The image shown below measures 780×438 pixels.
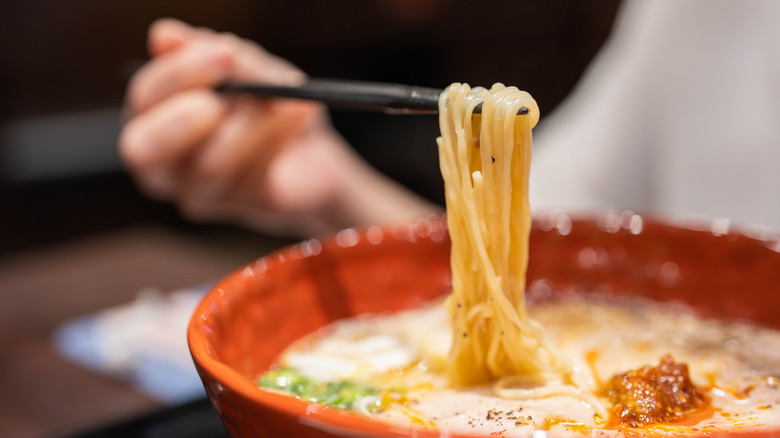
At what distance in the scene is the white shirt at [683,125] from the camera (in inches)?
88.3

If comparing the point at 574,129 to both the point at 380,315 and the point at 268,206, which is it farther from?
the point at 380,315

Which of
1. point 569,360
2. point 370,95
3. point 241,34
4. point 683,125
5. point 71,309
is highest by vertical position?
point 241,34

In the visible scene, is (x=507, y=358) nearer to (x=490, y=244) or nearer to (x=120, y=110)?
→ (x=490, y=244)

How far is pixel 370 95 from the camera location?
41.6 inches

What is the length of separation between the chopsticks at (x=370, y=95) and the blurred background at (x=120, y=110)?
92 cm

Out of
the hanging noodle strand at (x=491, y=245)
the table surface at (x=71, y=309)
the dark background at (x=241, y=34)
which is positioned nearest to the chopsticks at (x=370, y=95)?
the hanging noodle strand at (x=491, y=245)

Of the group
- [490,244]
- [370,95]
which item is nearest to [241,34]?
[370,95]

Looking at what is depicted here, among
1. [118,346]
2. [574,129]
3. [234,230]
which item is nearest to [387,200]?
[574,129]

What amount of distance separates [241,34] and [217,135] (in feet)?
10.7

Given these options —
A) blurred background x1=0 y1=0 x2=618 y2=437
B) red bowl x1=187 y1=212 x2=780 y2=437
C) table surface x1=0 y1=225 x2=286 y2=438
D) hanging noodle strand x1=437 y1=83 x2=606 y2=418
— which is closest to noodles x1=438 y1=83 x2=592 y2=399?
hanging noodle strand x1=437 y1=83 x2=606 y2=418

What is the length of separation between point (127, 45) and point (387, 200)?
2.78m

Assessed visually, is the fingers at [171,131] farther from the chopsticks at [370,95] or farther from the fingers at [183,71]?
the chopsticks at [370,95]

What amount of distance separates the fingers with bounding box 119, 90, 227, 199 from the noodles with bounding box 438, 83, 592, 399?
906 millimetres

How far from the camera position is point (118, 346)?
5.66 feet
